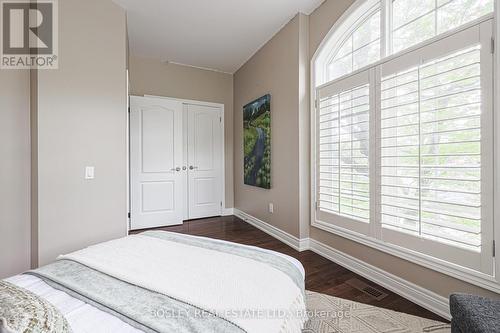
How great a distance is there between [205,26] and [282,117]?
161cm

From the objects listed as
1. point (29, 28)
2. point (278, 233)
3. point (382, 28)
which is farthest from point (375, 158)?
point (29, 28)

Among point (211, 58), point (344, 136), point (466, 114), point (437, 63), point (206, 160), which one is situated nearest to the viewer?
point (466, 114)

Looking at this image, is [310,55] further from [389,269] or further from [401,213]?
[389,269]

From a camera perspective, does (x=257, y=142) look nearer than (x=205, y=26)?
No

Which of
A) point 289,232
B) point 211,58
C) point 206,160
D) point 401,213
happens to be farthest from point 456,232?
point 211,58

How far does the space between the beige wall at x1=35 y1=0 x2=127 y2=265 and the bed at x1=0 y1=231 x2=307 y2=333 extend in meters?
1.20

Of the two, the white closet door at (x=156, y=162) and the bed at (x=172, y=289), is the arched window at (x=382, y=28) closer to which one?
the bed at (x=172, y=289)

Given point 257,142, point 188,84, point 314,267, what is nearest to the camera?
point 314,267

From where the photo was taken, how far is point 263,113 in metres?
3.60

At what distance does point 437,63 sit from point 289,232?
2.28 meters

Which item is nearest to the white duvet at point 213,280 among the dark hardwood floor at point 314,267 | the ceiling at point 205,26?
the dark hardwood floor at point 314,267

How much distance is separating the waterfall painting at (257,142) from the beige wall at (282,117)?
3.7 inches

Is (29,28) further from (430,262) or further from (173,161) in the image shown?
(430,262)

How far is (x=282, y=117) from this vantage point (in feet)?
10.4
